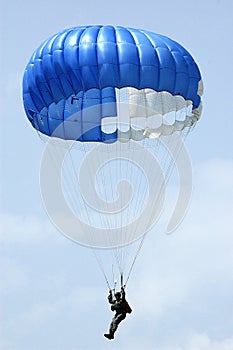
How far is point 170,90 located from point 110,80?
163cm

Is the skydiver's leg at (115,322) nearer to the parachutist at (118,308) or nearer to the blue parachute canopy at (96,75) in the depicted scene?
the parachutist at (118,308)

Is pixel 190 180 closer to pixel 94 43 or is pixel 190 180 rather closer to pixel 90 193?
pixel 90 193

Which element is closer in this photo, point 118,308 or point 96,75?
point 118,308

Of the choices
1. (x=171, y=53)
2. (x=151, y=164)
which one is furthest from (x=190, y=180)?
(x=171, y=53)

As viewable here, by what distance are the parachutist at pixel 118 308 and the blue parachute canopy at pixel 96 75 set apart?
4771 mm

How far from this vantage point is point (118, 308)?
3566cm

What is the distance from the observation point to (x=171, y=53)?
37.3 meters

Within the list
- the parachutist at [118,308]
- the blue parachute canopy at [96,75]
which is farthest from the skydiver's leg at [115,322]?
the blue parachute canopy at [96,75]

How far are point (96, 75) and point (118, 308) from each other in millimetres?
5980

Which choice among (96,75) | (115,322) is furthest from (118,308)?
(96,75)

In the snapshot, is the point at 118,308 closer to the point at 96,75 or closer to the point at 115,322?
the point at 115,322

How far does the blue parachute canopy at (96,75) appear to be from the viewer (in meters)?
36.7

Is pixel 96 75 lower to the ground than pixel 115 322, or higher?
higher

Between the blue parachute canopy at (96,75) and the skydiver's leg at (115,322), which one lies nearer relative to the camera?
the skydiver's leg at (115,322)
